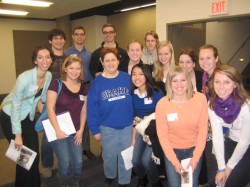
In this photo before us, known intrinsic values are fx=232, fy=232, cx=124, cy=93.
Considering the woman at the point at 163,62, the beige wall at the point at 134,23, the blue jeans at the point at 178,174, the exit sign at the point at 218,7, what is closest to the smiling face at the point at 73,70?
the woman at the point at 163,62

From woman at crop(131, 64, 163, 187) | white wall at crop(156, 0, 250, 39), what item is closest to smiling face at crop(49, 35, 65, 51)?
woman at crop(131, 64, 163, 187)

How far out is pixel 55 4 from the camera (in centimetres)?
657

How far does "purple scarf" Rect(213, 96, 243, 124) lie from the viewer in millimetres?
1981

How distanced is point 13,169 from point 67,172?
4.17ft

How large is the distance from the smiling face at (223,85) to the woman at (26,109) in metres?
1.71

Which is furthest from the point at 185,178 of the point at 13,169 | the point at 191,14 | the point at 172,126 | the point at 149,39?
the point at 191,14

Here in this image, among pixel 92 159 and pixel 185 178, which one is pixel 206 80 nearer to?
pixel 185 178

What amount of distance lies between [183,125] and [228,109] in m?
0.41

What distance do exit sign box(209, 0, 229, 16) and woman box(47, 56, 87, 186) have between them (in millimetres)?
3114

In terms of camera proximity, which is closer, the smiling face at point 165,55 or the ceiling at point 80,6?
the smiling face at point 165,55

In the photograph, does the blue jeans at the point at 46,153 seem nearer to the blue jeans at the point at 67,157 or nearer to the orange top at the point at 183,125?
the blue jeans at the point at 67,157

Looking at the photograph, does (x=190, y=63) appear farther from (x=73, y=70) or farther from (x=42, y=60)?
(x=42, y=60)

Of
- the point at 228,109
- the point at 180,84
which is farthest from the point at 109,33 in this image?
the point at 228,109

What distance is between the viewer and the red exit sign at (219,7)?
427cm
